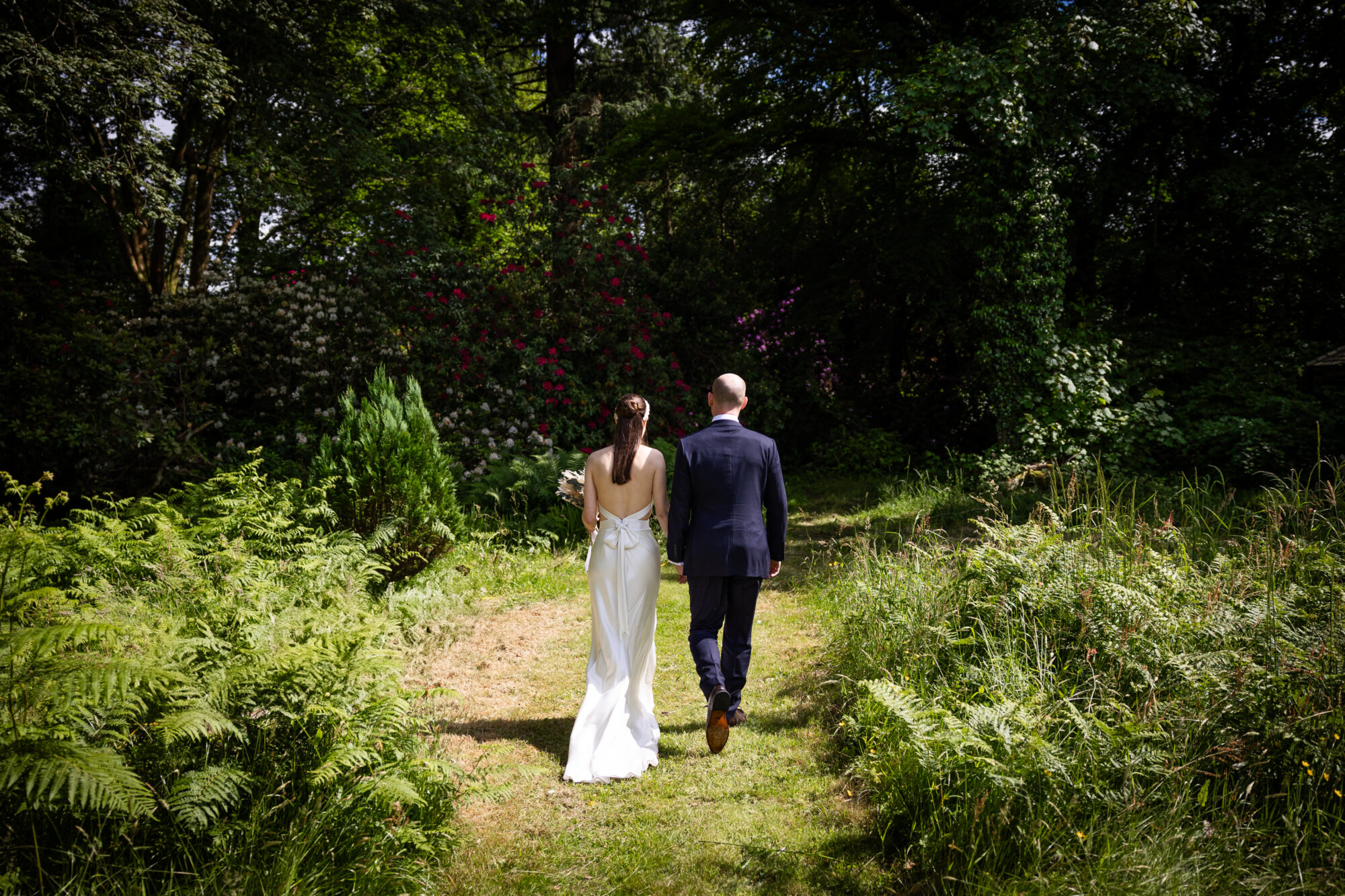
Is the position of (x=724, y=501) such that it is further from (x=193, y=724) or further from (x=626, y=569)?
(x=193, y=724)

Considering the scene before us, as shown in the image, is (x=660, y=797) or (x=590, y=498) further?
(x=590, y=498)

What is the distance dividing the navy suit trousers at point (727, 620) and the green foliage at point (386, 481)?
3.03 metres

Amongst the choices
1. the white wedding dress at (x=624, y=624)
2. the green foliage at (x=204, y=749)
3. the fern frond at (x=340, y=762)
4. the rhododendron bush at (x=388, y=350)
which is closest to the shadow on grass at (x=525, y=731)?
the white wedding dress at (x=624, y=624)

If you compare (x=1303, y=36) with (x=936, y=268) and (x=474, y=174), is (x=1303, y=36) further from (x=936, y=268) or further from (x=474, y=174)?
(x=474, y=174)

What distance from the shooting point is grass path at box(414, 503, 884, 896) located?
3.07 meters

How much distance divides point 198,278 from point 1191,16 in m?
14.6

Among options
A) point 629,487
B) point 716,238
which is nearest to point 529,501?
point 629,487

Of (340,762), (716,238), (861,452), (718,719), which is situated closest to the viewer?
(340,762)

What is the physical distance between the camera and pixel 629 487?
4398 mm

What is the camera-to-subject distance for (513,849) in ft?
10.7

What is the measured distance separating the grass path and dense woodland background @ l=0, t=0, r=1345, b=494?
5839 millimetres

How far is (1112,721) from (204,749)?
12.2 feet

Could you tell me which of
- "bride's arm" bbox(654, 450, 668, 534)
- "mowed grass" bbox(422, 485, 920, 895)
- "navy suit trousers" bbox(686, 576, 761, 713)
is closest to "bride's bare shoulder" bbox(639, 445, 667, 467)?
"bride's arm" bbox(654, 450, 668, 534)

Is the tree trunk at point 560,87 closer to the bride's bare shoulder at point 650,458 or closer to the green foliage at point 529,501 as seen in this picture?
the green foliage at point 529,501
